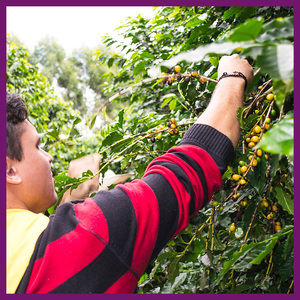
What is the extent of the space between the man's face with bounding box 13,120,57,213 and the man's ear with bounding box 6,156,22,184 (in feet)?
0.05

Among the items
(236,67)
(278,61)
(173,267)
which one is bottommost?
(173,267)

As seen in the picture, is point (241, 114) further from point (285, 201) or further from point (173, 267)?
point (173, 267)

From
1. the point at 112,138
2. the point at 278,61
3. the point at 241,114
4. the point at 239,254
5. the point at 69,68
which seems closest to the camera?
the point at 278,61

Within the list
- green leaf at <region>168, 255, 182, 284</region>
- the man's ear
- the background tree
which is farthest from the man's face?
the background tree

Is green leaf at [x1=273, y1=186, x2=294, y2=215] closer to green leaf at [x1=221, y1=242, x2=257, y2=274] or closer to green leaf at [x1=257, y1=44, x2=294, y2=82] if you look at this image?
green leaf at [x1=221, y1=242, x2=257, y2=274]

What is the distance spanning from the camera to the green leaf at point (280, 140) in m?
0.42

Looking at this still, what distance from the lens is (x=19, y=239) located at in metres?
0.90

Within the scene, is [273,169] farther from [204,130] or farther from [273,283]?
[273,283]

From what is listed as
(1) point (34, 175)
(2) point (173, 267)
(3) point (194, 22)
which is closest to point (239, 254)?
(2) point (173, 267)

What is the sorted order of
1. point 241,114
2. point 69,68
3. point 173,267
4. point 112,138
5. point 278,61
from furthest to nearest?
point 69,68
point 112,138
point 173,267
point 241,114
point 278,61

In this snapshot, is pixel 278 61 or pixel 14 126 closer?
pixel 278 61

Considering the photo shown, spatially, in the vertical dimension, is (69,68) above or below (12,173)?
above

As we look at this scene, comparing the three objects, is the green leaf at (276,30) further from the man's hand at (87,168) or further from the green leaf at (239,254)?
the man's hand at (87,168)

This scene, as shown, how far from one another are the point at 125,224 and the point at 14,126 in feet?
1.83
